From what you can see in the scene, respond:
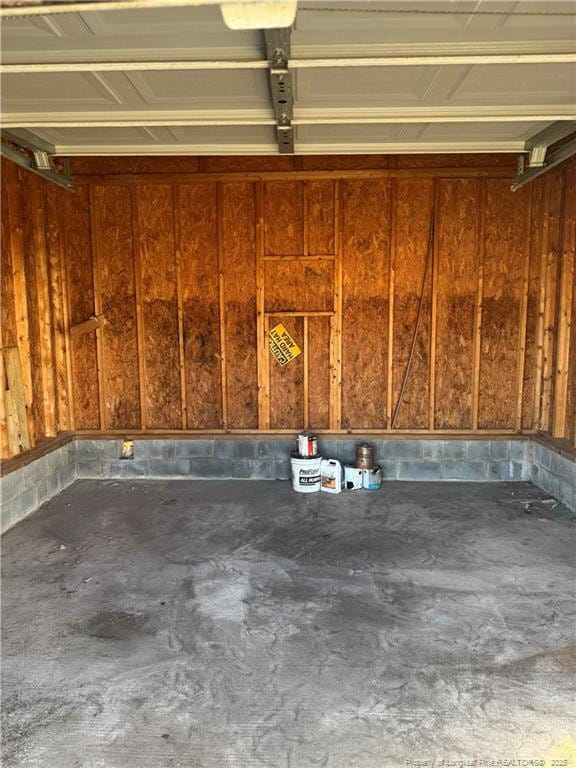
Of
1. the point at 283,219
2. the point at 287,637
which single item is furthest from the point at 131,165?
the point at 287,637

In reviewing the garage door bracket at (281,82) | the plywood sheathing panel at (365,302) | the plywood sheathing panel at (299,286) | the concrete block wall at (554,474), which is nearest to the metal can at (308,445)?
the plywood sheathing panel at (365,302)

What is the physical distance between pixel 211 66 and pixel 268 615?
8.95 ft

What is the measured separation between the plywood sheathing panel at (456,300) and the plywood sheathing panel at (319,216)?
3.37ft

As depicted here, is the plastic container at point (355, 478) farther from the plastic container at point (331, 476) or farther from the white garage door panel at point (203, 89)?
the white garage door panel at point (203, 89)

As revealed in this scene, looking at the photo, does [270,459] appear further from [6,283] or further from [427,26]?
[427,26]

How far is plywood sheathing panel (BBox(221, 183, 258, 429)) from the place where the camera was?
192 inches

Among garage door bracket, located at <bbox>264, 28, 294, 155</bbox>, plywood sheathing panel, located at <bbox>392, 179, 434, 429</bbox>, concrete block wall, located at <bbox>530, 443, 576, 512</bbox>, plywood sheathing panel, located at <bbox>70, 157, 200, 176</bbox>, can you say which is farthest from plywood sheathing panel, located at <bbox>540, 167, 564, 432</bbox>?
plywood sheathing panel, located at <bbox>70, 157, 200, 176</bbox>

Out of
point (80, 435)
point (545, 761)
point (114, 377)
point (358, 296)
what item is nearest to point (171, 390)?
point (114, 377)

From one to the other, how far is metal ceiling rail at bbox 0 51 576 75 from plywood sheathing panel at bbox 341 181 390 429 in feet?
7.88

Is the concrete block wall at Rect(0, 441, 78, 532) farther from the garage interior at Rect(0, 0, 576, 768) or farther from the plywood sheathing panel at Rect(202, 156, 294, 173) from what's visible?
the plywood sheathing panel at Rect(202, 156, 294, 173)

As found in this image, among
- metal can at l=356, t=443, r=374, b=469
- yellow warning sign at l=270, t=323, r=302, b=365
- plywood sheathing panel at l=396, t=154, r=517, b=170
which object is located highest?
plywood sheathing panel at l=396, t=154, r=517, b=170

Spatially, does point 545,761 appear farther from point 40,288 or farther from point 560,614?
point 40,288

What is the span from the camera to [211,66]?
93.3 inches

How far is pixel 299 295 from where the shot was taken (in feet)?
16.2
